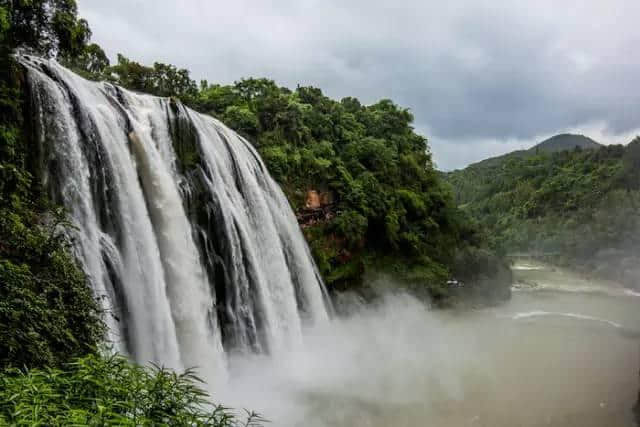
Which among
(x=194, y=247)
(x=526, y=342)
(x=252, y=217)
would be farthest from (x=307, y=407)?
(x=526, y=342)

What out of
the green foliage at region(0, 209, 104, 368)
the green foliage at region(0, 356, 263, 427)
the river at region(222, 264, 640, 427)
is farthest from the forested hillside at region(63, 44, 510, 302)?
the green foliage at region(0, 356, 263, 427)

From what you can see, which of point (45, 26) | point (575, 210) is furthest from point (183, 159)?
point (575, 210)

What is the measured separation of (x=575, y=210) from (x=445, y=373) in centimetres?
4958

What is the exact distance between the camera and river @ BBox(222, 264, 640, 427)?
899 centimetres

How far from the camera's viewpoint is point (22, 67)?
709 centimetres

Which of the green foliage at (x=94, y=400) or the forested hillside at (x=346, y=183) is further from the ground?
the forested hillside at (x=346, y=183)

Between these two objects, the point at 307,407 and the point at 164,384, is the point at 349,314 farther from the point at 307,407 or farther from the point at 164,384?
the point at 164,384

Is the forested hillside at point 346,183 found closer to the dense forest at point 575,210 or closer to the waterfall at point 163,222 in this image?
the waterfall at point 163,222

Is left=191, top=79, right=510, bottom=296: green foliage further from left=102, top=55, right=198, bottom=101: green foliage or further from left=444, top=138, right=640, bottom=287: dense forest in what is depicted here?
left=444, top=138, right=640, bottom=287: dense forest

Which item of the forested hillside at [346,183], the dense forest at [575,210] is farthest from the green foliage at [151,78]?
the dense forest at [575,210]

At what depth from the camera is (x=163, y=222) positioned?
28.9 ft

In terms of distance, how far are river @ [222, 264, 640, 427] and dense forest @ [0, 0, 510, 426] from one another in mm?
2079

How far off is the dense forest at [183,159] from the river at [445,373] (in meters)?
2.08

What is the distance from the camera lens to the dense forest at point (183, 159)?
338 centimetres
